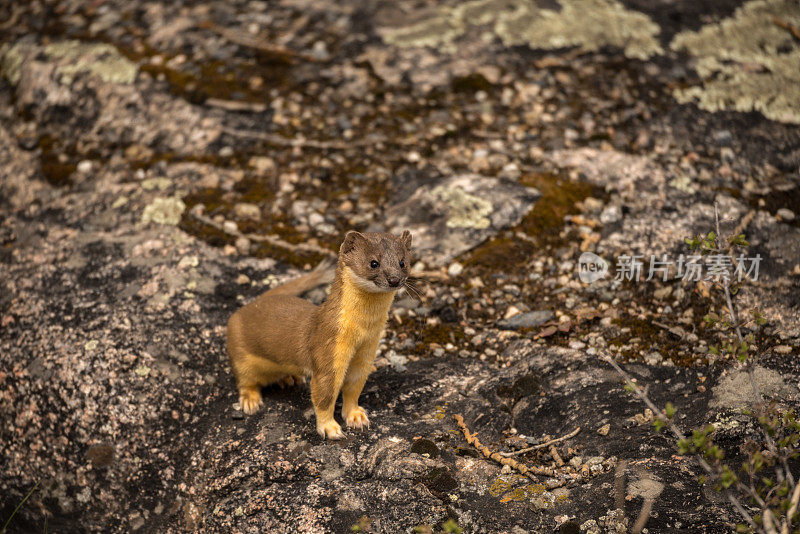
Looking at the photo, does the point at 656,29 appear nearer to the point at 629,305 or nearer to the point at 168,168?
the point at 629,305

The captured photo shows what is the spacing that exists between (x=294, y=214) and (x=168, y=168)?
4.33 feet

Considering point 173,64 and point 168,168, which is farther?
point 173,64

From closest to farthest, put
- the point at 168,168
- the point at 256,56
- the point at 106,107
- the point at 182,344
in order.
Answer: the point at 182,344 < the point at 168,168 < the point at 106,107 < the point at 256,56

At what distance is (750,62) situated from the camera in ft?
23.4

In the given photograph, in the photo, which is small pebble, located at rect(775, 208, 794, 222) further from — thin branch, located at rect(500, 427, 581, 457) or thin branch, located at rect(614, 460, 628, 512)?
thin branch, located at rect(614, 460, 628, 512)

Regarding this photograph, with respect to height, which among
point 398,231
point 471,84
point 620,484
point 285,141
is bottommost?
point 398,231

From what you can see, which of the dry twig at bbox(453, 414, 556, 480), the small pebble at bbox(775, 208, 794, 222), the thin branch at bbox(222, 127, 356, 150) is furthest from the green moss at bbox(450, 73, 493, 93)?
the dry twig at bbox(453, 414, 556, 480)

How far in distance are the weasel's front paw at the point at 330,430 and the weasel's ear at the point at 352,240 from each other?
1.07m

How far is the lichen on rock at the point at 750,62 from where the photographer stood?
22.3ft

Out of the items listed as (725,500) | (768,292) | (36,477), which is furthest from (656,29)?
A: (36,477)

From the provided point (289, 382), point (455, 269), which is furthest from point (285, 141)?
point (289, 382)

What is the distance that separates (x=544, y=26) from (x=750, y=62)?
6.75 feet

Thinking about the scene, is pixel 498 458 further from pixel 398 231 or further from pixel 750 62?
pixel 750 62

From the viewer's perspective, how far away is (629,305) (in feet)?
17.6
